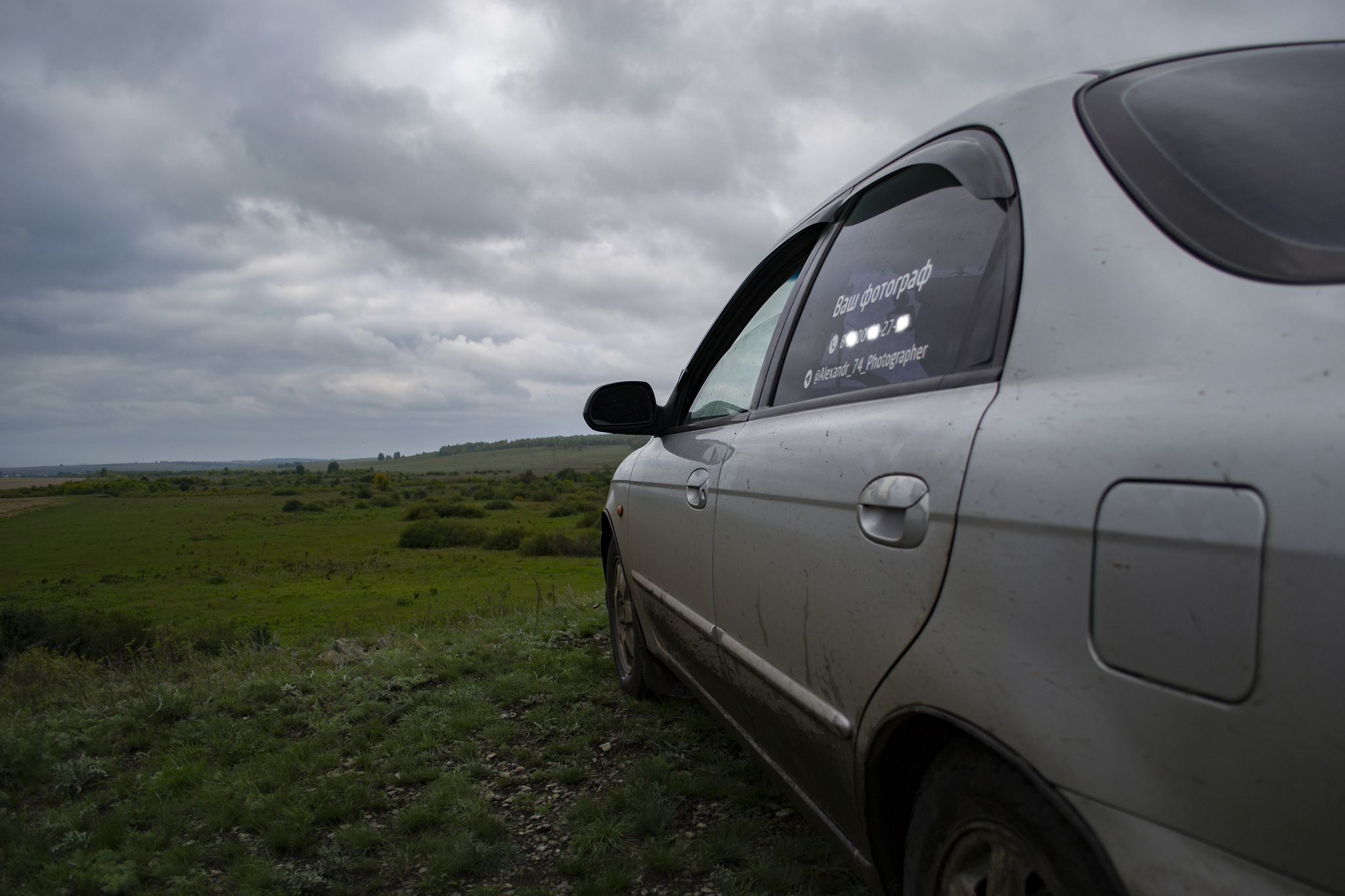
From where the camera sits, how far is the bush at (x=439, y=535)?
1806 inches

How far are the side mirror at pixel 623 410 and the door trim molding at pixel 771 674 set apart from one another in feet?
2.67

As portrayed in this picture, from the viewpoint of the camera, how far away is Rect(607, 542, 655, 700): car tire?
3684 millimetres

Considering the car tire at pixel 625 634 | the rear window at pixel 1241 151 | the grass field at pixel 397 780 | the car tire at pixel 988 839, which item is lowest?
the grass field at pixel 397 780

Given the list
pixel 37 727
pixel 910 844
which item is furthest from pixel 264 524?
pixel 910 844

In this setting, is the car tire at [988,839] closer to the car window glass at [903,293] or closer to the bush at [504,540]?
the car window glass at [903,293]

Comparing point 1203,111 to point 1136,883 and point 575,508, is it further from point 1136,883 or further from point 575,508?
point 575,508

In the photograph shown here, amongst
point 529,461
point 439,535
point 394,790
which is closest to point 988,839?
point 394,790

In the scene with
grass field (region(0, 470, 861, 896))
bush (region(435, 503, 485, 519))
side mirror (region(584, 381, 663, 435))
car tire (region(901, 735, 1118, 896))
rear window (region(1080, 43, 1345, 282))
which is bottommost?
bush (region(435, 503, 485, 519))

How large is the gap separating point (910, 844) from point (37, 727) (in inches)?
180

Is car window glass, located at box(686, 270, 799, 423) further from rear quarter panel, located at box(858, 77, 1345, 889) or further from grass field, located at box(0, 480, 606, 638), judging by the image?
grass field, located at box(0, 480, 606, 638)

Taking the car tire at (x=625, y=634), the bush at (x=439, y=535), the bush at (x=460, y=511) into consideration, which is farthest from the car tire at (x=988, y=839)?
the bush at (x=460, y=511)

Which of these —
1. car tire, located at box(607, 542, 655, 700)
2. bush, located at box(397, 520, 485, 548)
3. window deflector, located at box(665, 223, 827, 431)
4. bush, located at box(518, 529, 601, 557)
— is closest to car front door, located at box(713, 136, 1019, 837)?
window deflector, located at box(665, 223, 827, 431)

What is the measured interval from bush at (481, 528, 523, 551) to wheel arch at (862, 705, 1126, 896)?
41532mm

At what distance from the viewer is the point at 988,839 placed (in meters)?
1.18
